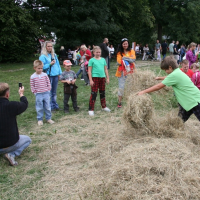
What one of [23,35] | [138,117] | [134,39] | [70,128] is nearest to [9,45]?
[23,35]

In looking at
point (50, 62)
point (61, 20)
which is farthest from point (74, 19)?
point (50, 62)

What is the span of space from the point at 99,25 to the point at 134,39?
1634cm

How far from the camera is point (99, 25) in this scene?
2105 cm

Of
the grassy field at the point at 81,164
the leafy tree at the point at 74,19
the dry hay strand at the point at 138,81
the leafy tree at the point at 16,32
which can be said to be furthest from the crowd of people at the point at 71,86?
the leafy tree at the point at 74,19

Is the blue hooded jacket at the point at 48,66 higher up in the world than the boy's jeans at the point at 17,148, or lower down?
higher up

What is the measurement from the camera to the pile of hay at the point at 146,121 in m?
3.84

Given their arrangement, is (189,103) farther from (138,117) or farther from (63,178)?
(63,178)

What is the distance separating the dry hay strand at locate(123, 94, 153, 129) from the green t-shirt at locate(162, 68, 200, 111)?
18.2 inches

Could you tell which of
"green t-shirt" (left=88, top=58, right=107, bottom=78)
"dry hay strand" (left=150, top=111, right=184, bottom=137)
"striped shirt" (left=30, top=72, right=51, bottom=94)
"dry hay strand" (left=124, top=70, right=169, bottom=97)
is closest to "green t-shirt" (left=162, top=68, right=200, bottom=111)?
"dry hay strand" (left=150, top=111, right=184, bottom=137)

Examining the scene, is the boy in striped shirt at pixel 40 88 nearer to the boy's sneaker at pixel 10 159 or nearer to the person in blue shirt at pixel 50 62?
the person in blue shirt at pixel 50 62

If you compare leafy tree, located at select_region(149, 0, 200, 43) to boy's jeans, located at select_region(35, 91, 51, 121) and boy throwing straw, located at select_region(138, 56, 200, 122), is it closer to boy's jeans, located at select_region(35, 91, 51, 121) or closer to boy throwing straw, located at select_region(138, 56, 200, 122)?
boy's jeans, located at select_region(35, 91, 51, 121)

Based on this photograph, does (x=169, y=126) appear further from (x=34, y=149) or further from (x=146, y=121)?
(x=34, y=149)

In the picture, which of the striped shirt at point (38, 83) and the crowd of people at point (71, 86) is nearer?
the crowd of people at point (71, 86)

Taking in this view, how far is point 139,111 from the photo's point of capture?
384 cm
